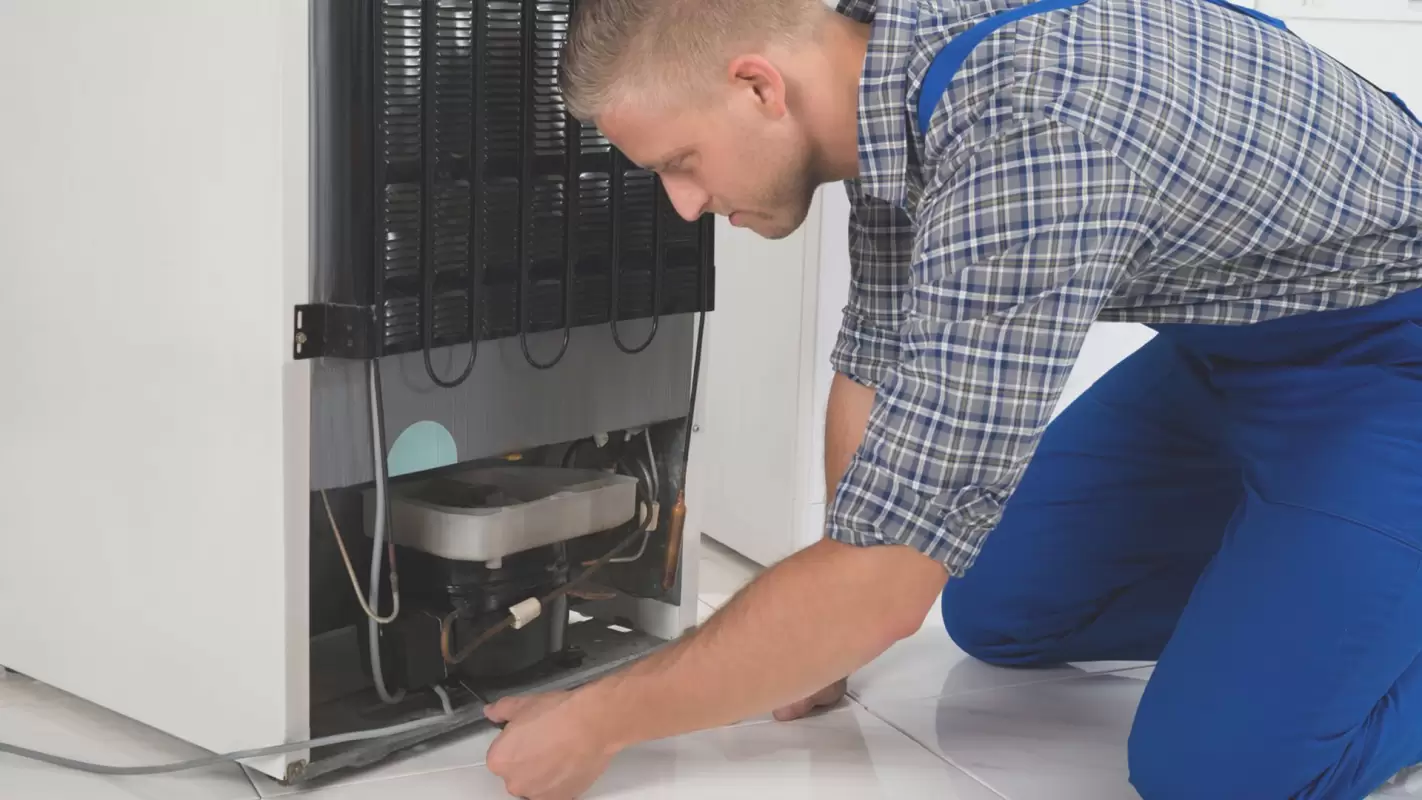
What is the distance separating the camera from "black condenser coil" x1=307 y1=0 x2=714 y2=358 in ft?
3.70

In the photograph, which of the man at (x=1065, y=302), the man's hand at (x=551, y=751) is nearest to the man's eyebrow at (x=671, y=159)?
the man at (x=1065, y=302)

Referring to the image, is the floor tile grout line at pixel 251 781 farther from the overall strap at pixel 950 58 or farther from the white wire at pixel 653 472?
the overall strap at pixel 950 58

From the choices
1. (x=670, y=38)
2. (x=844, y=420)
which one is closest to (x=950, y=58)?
(x=670, y=38)

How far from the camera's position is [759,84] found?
3.48ft

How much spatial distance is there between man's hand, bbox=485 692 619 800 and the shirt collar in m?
0.49

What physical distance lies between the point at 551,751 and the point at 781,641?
0.23m

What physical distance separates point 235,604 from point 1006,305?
2.33 ft

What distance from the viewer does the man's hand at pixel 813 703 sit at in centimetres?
144

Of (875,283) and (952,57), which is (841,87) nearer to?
(952,57)

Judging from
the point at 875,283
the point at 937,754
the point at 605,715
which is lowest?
the point at 937,754

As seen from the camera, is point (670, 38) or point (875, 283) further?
point (875, 283)

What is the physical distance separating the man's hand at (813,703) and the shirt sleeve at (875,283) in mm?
331

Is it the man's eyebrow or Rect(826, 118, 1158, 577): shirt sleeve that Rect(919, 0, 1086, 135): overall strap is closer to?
Rect(826, 118, 1158, 577): shirt sleeve

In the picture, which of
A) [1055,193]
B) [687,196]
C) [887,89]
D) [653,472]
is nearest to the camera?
[1055,193]
